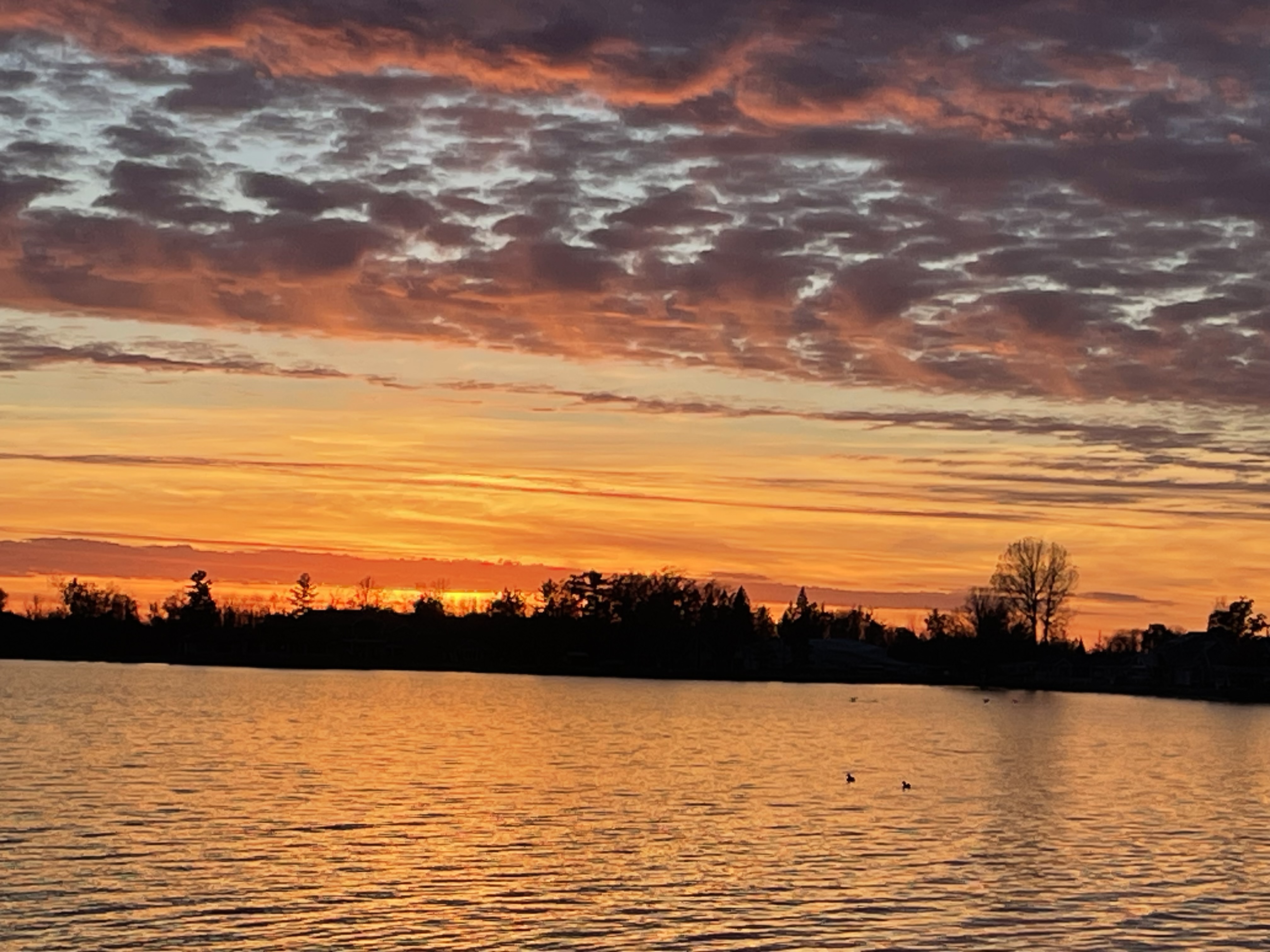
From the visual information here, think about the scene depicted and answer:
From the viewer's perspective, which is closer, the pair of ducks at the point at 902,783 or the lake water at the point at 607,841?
the lake water at the point at 607,841

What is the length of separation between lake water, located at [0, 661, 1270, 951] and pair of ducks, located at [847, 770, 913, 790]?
30 centimetres

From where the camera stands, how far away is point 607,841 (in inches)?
1892

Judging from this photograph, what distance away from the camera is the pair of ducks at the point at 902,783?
219 feet

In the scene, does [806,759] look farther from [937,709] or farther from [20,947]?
[937,709]

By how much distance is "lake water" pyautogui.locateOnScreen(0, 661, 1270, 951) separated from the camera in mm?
34969

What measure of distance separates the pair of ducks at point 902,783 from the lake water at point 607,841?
0.99 feet

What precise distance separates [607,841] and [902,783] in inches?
982

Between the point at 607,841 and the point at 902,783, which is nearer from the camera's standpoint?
the point at 607,841

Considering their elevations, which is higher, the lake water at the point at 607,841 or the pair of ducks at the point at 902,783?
the pair of ducks at the point at 902,783

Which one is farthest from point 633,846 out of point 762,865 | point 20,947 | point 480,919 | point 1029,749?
point 1029,749

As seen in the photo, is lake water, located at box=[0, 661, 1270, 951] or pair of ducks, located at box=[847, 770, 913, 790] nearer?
lake water, located at box=[0, 661, 1270, 951]

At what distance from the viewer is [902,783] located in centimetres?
6981

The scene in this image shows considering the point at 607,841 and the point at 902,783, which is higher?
the point at 902,783

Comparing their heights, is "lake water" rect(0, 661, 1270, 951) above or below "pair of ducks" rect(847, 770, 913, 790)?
below
